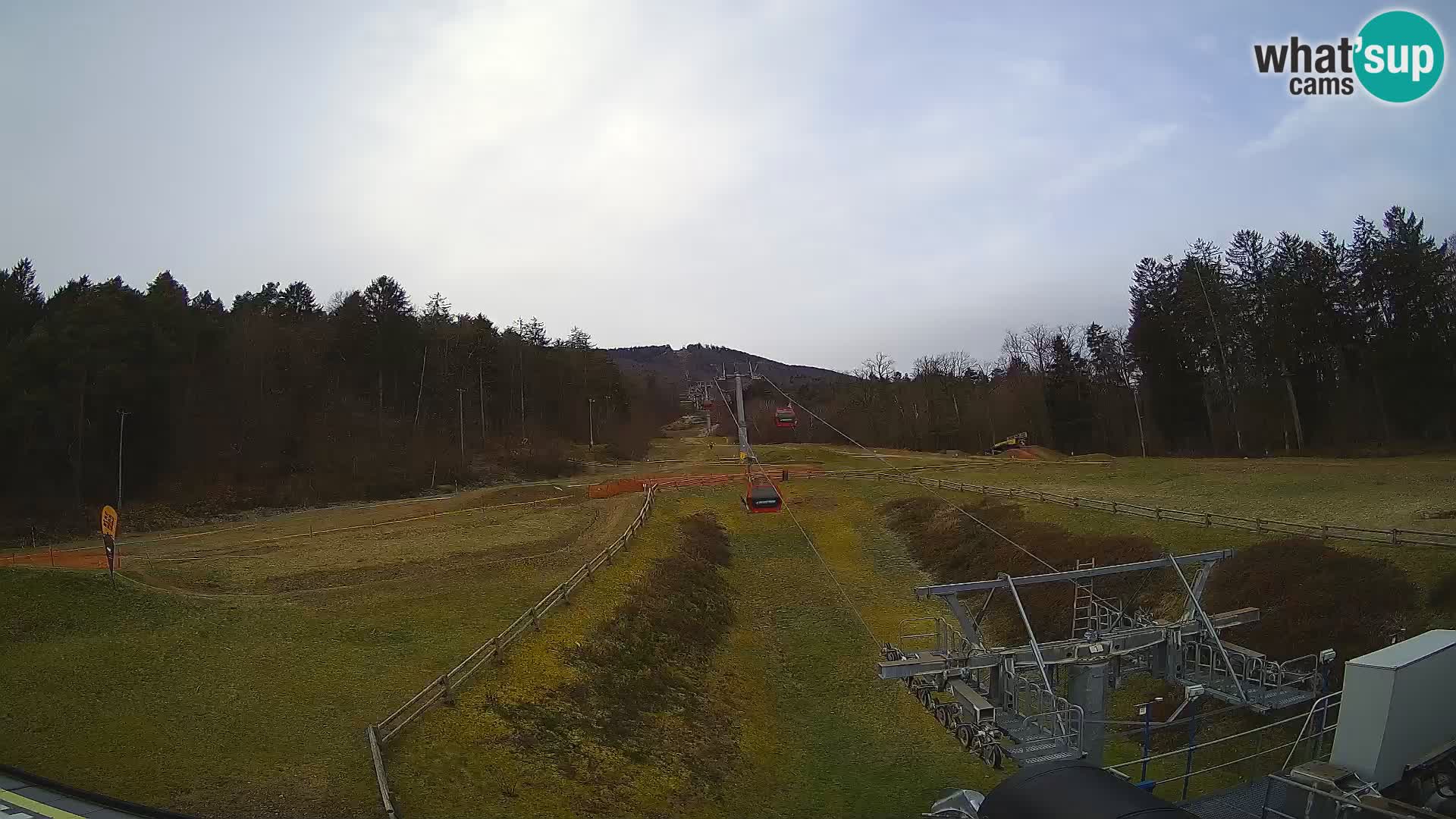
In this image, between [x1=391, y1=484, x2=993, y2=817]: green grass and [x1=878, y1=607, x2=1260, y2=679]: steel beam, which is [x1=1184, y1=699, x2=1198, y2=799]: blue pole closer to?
[x1=878, y1=607, x2=1260, y2=679]: steel beam

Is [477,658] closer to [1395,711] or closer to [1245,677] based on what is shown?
[1245,677]

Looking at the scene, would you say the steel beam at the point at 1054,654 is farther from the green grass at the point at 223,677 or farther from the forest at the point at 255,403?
the forest at the point at 255,403

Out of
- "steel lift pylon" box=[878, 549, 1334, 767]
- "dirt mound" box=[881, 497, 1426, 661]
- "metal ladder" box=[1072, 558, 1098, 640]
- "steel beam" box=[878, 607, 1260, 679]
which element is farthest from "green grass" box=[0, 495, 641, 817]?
"dirt mound" box=[881, 497, 1426, 661]

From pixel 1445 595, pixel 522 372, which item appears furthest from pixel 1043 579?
pixel 522 372

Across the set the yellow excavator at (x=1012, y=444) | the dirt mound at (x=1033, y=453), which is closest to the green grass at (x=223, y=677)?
the dirt mound at (x=1033, y=453)

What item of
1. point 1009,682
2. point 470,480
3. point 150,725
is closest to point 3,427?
point 470,480

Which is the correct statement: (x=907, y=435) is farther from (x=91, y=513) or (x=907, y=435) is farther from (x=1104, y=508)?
(x=91, y=513)
